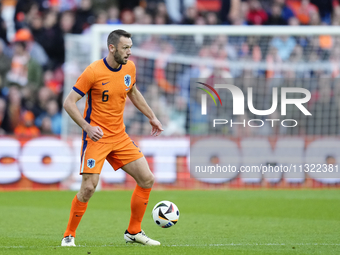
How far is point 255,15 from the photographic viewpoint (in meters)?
17.5

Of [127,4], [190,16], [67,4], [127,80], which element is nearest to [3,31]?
[67,4]

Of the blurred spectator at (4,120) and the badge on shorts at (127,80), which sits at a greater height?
the badge on shorts at (127,80)

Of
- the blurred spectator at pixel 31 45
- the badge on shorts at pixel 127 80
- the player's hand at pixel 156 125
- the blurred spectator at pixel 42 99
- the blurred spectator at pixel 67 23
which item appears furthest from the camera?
the blurred spectator at pixel 67 23

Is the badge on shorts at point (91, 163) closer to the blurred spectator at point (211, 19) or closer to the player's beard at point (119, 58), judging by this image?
the player's beard at point (119, 58)

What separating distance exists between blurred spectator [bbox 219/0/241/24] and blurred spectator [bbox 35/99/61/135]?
569 centimetres

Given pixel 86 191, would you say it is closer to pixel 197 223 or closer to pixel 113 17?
pixel 197 223

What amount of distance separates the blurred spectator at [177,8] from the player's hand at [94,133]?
38.7 feet

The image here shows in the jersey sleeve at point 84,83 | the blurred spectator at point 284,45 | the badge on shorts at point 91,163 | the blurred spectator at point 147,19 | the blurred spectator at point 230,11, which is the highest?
the blurred spectator at point 230,11

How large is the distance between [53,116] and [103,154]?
938 cm

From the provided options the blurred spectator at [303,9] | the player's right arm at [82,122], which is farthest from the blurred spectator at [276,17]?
the player's right arm at [82,122]

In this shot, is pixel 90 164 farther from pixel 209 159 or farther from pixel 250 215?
pixel 209 159

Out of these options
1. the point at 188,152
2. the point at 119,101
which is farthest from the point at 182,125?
the point at 119,101

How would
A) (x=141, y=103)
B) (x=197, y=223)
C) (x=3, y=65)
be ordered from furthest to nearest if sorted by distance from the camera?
(x=3, y=65) < (x=197, y=223) < (x=141, y=103)

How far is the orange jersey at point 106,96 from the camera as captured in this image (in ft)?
19.7
